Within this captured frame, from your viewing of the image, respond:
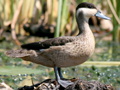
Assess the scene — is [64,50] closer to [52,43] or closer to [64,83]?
[52,43]

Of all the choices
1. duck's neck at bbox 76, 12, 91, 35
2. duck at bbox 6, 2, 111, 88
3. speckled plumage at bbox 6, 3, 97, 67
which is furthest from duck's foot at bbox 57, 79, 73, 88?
duck's neck at bbox 76, 12, 91, 35

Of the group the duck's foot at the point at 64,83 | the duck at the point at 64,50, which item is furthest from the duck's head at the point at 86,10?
the duck's foot at the point at 64,83

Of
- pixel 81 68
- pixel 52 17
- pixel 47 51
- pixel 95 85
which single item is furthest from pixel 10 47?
pixel 95 85

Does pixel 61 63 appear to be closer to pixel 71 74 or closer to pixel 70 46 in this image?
pixel 70 46

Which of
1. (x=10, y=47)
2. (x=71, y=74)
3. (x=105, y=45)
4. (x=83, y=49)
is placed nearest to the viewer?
(x=83, y=49)

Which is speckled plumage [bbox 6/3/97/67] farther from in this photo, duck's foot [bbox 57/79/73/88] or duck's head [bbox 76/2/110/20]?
duck's foot [bbox 57/79/73/88]

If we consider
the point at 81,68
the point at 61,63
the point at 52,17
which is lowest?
the point at 81,68

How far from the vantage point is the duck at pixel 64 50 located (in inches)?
149

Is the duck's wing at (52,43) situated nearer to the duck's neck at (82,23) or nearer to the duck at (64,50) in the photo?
the duck at (64,50)

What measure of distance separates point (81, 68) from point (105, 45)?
3.05 meters

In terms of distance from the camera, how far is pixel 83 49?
12.4 feet

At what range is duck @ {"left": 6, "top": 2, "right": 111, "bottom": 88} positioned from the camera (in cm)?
378

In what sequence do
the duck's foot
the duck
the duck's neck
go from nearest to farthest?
the duck's foot → the duck → the duck's neck

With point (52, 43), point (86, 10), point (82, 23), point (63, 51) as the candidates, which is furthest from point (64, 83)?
point (86, 10)
